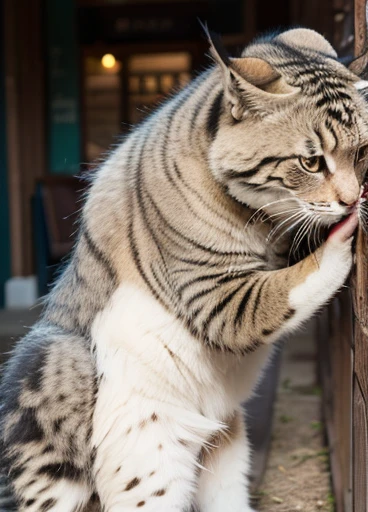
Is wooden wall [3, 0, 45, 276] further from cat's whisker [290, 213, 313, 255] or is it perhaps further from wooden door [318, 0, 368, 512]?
cat's whisker [290, 213, 313, 255]

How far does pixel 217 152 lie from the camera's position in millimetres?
2793

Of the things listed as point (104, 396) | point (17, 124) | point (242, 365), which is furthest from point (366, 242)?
point (17, 124)

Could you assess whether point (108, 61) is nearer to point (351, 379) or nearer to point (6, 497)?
point (351, 379)

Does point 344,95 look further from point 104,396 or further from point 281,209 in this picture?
point 104,396

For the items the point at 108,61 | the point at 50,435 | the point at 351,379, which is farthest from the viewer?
the point at 108,61

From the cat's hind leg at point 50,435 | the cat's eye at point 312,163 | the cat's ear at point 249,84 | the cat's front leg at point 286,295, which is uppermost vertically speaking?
the cat's ear at point 249,84

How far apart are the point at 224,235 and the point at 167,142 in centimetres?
44

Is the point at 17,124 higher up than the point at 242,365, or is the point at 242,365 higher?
the point at 17,124

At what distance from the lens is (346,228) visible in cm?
251

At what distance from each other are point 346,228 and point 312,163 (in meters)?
0.23

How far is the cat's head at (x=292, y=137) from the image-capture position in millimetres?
2553

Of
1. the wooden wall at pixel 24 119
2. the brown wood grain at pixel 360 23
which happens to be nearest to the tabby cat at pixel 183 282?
the brown wood grain at pixel 360 23

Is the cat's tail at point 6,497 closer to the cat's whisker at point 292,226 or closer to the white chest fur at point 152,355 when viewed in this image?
the white chest fur at point 152,355

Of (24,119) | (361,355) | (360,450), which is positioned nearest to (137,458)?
(360,450)
